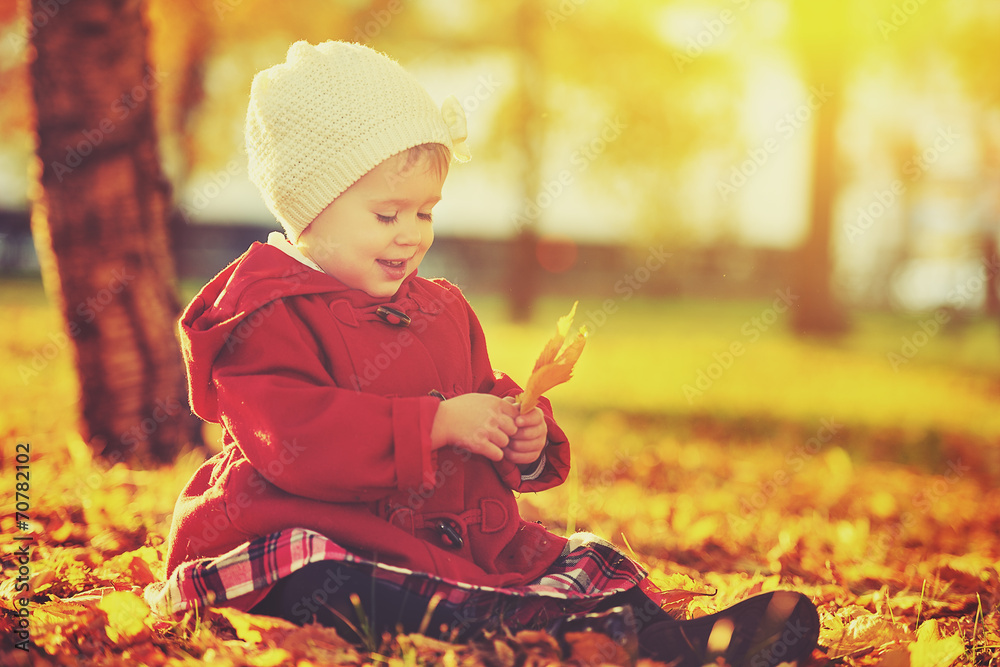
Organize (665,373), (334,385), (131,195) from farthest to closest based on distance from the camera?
1. (665,373)
2. (131,195)
3. (334,385)

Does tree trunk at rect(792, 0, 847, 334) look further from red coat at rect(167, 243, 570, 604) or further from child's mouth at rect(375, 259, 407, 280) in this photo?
child's mouth at rect(375, 259, 407, 280)

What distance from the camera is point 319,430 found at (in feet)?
6.04

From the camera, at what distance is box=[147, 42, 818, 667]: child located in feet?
6.13

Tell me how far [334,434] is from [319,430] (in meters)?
0.03

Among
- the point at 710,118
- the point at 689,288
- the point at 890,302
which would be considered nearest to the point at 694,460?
the point at 710,118

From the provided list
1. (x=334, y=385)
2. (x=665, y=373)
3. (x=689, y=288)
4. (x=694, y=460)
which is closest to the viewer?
(x=334, y=385)

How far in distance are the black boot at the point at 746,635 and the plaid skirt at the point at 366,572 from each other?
255mm

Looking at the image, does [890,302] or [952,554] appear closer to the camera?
[952,554]

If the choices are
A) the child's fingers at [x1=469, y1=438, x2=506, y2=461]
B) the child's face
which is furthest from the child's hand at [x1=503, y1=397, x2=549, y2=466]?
the child's face

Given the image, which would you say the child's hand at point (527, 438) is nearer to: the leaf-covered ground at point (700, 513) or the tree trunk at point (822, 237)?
the leaf-covered ground at point (700, 513)

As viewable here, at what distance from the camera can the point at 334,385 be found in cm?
200

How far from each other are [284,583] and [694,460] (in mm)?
3938

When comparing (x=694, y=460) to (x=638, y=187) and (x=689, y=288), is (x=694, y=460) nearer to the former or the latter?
(x=638, y=187)

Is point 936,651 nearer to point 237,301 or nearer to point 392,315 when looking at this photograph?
point 392,315
